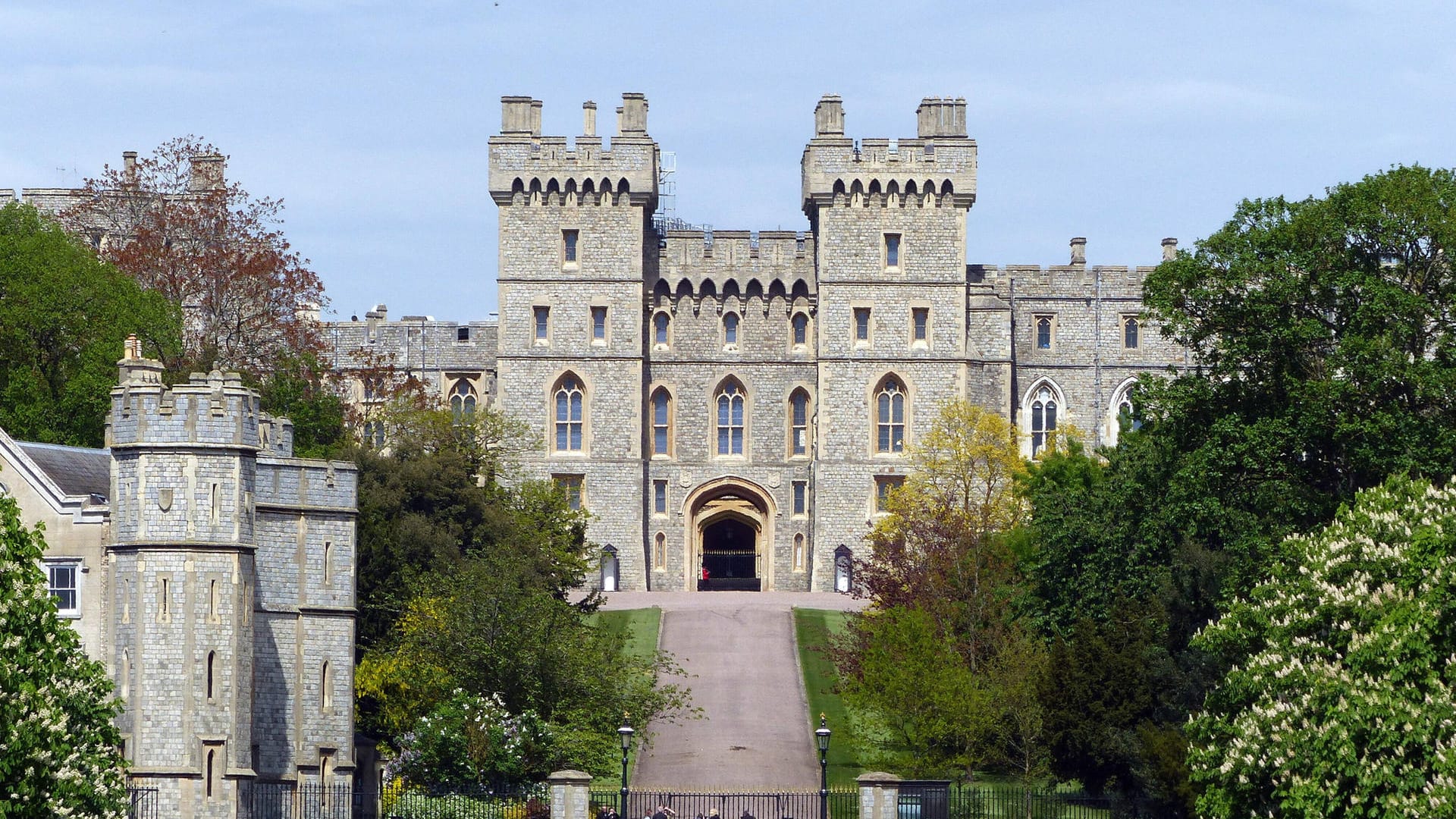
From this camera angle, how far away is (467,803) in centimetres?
4194

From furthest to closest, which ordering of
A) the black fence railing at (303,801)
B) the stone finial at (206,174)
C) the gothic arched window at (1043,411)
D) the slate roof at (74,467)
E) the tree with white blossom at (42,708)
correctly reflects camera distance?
1. the gothic arched window at (1043,411)
2. the stone finial at (206,174)
3. the slate roof at (74,467)
4. the black fence railing at (303,801)
5. the tree with white blossom at (42,708)

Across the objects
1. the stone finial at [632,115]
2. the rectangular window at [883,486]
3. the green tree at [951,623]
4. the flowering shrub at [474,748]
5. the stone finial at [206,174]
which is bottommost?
the flowering shrub at [474,748]

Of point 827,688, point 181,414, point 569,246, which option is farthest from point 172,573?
point 569,246

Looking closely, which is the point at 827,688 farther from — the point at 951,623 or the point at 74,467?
the point at 74,467

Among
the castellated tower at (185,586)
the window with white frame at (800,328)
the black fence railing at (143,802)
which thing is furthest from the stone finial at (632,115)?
the black fence railing at (143,802)

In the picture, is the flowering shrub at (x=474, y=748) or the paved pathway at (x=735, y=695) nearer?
the flowering shrub at (x=474, y=748)

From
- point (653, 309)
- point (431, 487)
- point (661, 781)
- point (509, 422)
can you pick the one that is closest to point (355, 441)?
point (431, 487)

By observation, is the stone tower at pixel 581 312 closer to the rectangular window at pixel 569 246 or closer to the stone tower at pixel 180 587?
the rectangular window at pixel 569 246

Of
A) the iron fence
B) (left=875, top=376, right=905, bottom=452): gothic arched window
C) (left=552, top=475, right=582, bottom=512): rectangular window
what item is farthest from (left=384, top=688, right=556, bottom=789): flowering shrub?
(left=875, top=376, right=905, bottom=452): gothic arched window

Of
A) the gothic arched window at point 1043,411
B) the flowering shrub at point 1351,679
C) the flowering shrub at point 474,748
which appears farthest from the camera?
the gothic arched window at point 1043,411

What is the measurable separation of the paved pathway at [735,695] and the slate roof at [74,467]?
1167cm

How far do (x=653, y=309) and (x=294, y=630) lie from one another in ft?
100

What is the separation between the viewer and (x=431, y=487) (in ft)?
176

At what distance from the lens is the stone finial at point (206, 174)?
65000 millimetres
